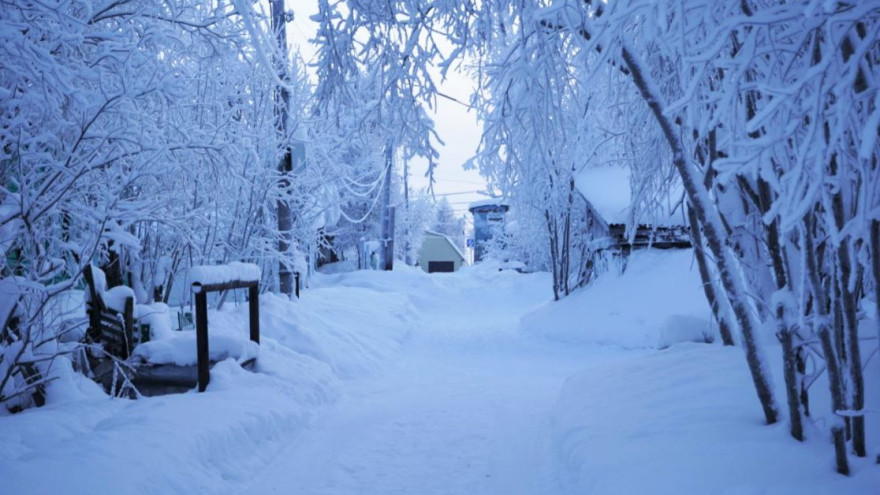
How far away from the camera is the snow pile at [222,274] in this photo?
6.02 m

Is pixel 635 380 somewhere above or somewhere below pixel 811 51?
below

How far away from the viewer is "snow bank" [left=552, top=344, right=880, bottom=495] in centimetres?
304

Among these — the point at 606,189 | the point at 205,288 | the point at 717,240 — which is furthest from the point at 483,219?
the point at 717,240

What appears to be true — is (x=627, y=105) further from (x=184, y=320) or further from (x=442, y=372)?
(x=184, y=320)

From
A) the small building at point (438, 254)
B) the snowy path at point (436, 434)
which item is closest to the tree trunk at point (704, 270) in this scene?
the snowy path at point (436, 434)

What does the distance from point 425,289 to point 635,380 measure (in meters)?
18.5

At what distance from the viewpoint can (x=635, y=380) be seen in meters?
5.75

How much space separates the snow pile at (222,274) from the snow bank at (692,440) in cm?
386

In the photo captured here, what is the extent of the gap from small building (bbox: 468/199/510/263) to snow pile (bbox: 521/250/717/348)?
3632 cm

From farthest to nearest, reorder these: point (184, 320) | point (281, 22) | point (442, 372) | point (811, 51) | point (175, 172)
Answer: point (281, 22)
point (184, 320)
point (442, 372)
point (175, 172)
point (811, 51)

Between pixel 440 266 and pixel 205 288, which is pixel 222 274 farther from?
pixel 440 266

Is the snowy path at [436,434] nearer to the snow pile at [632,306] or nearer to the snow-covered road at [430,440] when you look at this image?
the snow-covered road at [430,440]

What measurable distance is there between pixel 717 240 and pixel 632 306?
929 centimetres

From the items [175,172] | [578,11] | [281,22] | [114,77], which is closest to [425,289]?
[281,22]
